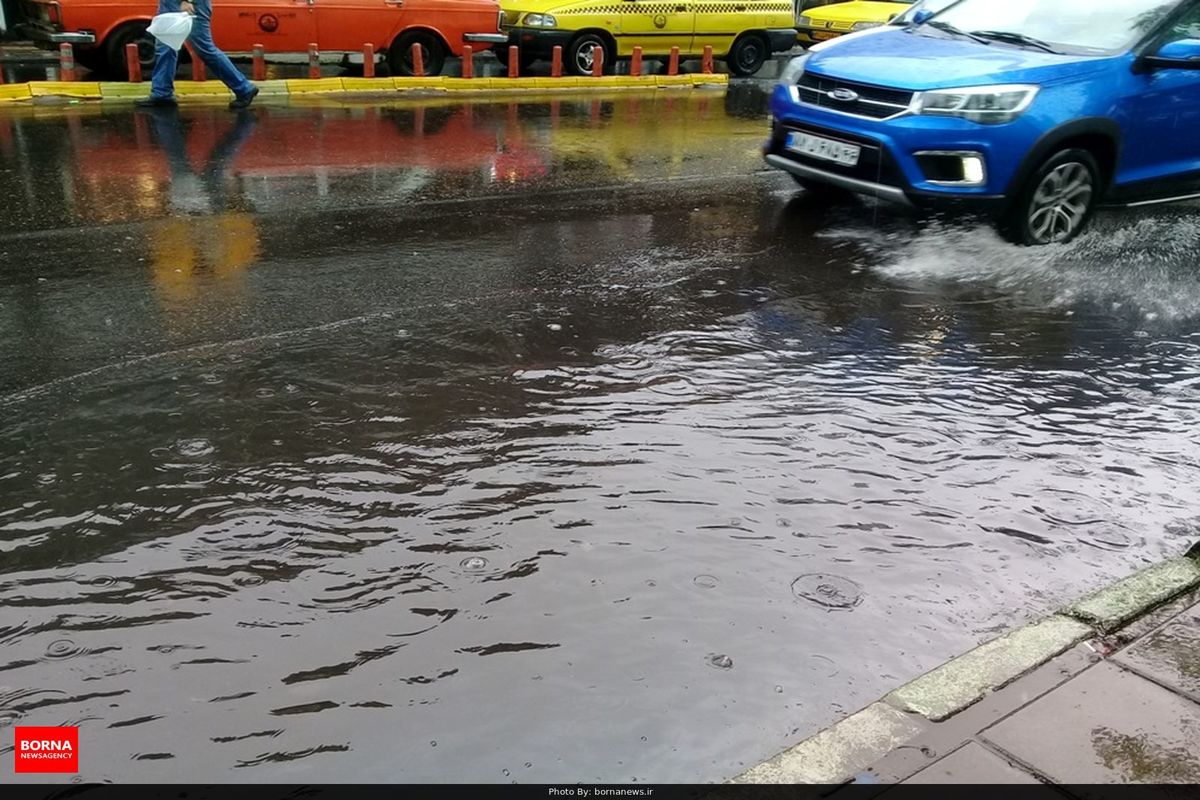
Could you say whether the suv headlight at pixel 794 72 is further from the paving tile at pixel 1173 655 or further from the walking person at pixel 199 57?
the walking person at pixel 199 57

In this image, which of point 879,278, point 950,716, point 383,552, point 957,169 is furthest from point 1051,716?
point 957,169

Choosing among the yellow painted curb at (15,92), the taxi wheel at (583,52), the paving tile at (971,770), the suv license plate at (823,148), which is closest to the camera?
the paving tile at (971,770)

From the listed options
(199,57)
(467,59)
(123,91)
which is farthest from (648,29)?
(123,91)

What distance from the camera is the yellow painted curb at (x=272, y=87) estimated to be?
12.8 meters

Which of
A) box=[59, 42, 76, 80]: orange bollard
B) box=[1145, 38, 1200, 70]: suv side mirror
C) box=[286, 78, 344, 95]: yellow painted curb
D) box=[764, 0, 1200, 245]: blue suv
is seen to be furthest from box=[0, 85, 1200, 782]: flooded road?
box=[286, 78, 344, 95]: yellow painted curb

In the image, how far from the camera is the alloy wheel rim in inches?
274

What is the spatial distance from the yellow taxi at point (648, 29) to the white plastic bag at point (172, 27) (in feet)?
16.1

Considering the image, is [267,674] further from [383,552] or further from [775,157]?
[775,157]

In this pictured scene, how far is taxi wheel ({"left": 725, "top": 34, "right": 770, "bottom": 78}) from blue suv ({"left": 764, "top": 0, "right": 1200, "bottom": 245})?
9825 millimetres

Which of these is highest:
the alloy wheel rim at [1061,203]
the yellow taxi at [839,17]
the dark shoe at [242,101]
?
the yellow taxi at [839,17]

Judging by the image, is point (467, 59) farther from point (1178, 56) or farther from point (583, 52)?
point (1178, 56)

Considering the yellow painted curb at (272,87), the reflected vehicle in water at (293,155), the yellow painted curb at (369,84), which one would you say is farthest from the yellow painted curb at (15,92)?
the yellow painted curb at (369,84)

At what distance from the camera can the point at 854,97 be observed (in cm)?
704

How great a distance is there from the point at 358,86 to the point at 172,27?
2846 mm
